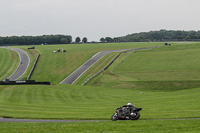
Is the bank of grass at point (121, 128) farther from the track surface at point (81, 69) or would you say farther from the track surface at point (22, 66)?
the track surface at point (22, 66)

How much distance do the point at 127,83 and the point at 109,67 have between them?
20097 mm

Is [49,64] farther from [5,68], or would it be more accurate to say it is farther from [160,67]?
[160,67]

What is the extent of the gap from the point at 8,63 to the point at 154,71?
175 ft

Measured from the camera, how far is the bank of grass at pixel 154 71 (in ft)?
226

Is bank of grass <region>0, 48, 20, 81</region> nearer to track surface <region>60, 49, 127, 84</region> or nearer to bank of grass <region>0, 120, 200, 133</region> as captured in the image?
track surface <region>60, 49, 127, 84</region>

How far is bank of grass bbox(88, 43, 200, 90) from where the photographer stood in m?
68.8

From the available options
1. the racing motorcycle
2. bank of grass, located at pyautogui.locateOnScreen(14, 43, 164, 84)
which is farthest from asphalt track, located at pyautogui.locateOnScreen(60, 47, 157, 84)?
the racing motorcycle

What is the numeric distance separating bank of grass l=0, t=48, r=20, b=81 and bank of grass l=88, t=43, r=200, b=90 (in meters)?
31.7

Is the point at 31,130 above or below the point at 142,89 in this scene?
above

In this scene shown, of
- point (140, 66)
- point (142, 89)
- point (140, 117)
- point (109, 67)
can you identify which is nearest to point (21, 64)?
point (109, 67)

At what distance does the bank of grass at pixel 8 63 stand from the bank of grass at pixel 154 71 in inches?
1247

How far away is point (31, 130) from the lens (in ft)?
69.1

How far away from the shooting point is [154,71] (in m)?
80.9

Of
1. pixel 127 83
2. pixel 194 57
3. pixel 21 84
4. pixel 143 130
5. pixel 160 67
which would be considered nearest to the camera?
pixel 143 130
